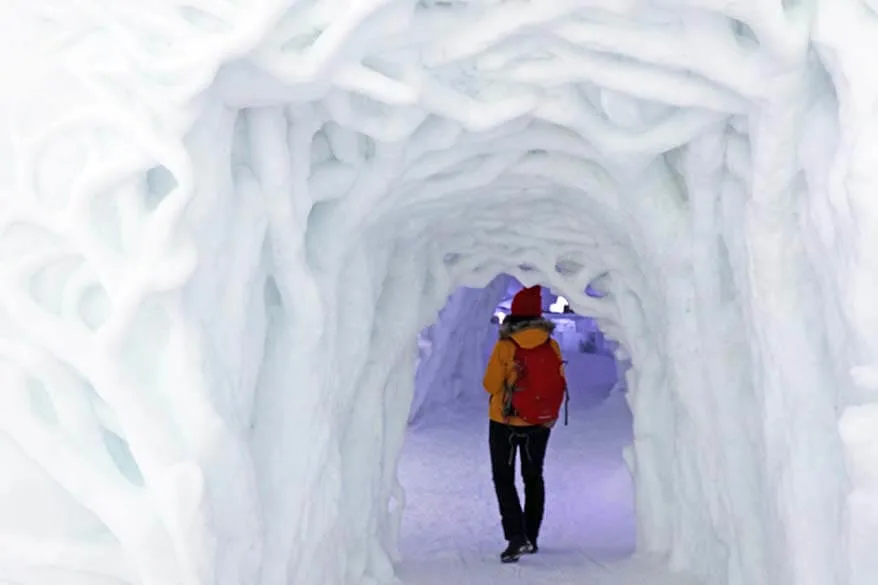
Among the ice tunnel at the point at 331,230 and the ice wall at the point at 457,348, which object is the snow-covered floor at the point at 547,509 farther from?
the ice tunnel at the point at 331,230

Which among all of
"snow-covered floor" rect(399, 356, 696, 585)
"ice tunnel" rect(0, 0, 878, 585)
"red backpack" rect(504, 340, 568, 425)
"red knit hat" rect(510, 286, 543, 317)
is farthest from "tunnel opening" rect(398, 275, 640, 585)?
"ice tunnel" rect(0, 0, 878, 585)

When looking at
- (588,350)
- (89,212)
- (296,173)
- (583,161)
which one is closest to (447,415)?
(588,350)

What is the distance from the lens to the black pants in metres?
5.02

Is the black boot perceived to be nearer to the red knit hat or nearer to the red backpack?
the red backpack

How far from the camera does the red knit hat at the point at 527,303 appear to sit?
5129 mm

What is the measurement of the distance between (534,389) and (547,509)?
6.67ft

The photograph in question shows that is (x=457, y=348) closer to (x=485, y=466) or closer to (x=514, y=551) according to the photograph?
(x=485, y=466)

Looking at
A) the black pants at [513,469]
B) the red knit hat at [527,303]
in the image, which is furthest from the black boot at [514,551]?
the red knit hat at [527,303]

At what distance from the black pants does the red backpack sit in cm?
10

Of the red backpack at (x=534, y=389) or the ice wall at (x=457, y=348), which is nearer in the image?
the red backpack at (x=534, y=389)

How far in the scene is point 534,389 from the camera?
4.97 m

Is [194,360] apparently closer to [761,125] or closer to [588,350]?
[761,125]

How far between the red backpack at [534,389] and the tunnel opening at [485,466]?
0.78 feet

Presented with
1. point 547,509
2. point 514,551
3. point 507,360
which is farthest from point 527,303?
point 547,509
